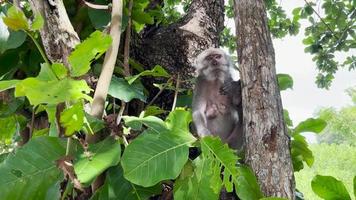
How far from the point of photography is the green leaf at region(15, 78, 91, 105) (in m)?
1.02

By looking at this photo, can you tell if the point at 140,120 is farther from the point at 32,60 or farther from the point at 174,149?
the point at 32,60

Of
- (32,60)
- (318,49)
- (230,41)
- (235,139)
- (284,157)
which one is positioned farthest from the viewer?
(230,41)

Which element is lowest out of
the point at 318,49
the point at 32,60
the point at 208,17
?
the point at 32,60

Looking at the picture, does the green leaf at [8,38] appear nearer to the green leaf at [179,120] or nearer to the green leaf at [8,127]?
the green leaf at [8,127]

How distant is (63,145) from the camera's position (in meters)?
1.25

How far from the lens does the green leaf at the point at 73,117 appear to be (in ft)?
3.59

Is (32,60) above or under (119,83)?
above

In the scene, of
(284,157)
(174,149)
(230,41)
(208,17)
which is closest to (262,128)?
(284,157)

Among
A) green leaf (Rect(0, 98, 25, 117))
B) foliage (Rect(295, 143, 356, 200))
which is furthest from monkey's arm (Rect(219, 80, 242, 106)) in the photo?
foliage (Rect(295, 143, 356, 200))

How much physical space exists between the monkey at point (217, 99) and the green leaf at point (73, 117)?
1.09 m

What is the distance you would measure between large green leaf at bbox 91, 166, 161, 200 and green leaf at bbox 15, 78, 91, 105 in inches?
11.3

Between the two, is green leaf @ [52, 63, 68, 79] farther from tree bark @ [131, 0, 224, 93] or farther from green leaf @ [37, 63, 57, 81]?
tree bark @ [131, 0, 224, 93]

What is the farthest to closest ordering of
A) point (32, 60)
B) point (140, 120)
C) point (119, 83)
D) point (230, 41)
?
point (230, 41), point (32, 60), point (119, 83), point (140, 120)

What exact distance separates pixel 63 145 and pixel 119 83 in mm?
374
